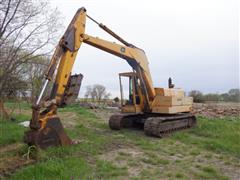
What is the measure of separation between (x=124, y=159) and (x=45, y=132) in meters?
1.87

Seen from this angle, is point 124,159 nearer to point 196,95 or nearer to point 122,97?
point 122,97

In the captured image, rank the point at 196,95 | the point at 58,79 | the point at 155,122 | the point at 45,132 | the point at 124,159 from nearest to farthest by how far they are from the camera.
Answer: the point at 45,132
the point at 124,159
the point at 58,79
the point at 155,122
the point at 196,95

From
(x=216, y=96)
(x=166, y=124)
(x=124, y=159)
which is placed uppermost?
(x=216, y=96)

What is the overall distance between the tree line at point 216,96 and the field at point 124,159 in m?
20.3

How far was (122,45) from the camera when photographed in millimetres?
8555

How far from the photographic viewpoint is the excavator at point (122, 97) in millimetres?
5590

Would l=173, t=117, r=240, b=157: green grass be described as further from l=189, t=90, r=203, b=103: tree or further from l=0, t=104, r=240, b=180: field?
l=189, t=90, r=203, b=103: tree

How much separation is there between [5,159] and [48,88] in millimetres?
1781

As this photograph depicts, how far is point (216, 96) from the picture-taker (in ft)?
94.6

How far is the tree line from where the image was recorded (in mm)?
27766

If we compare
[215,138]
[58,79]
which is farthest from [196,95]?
[58,79]

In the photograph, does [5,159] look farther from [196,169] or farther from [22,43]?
[22,43]

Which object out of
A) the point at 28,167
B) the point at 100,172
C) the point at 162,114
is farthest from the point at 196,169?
the point at 162,114

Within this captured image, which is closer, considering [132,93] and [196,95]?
[132,93]
